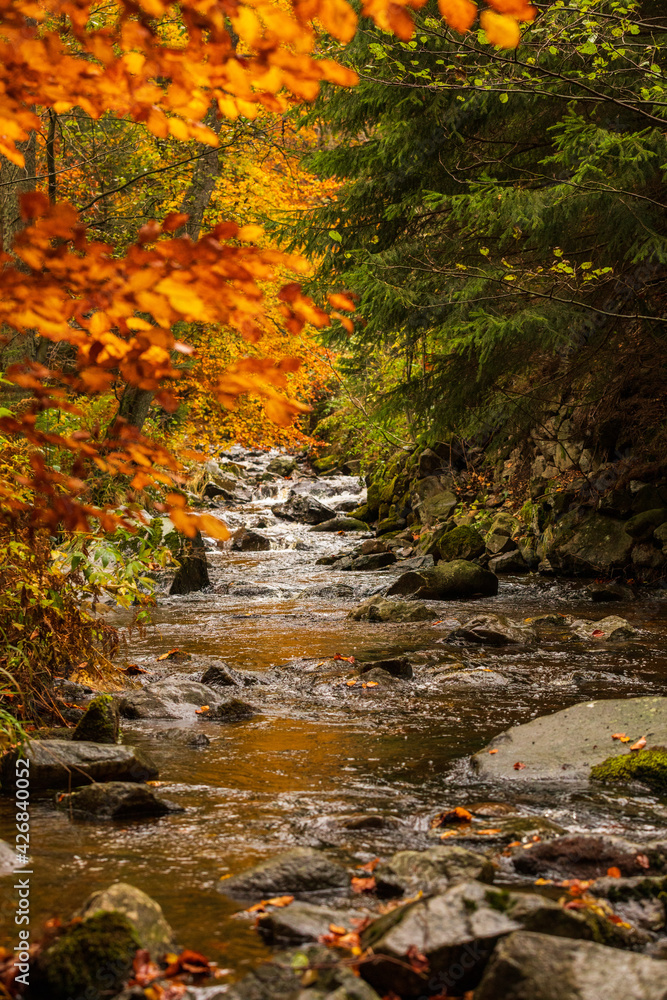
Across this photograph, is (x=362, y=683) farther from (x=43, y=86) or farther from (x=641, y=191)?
(x=641, y=191)

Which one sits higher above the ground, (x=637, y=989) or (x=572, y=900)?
(x=637, y=989)

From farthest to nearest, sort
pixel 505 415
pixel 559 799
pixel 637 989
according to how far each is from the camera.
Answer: pixel 505 415 → pixel 559 799 → pixel 637 989

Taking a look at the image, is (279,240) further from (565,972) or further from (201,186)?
(565,972)

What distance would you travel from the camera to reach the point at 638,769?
4473 millimetres

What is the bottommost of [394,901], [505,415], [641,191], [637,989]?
[394,901]

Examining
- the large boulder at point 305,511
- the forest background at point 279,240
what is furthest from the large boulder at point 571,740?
the large boulder at point 305,511

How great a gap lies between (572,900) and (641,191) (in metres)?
8.37

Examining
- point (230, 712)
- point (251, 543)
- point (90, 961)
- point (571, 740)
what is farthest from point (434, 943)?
point (251, 543)

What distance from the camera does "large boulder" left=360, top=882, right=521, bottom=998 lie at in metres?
2.46

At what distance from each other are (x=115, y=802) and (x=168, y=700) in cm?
223

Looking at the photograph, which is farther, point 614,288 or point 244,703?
point 614,288

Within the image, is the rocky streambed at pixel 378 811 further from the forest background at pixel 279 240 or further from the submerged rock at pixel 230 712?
the forest background at pixel 279 240

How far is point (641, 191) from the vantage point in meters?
9.26

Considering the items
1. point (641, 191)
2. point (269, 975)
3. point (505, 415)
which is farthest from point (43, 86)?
point (505, 415)
